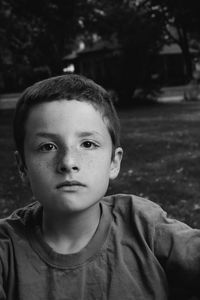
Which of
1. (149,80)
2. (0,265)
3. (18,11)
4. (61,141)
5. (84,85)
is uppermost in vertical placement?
(18,11)

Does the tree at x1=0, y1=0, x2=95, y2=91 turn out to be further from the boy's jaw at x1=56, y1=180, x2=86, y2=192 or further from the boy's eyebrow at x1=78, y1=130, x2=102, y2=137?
the boy's jaw at x1=56, y1=180, x2=86, y2=192

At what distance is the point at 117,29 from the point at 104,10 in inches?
90.7

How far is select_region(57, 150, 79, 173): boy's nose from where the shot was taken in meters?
1.81

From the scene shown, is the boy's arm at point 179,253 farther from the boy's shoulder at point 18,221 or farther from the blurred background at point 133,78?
the blurred background at point 133,78

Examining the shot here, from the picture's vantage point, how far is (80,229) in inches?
77.1

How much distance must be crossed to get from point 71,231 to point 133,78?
2685 centimetres

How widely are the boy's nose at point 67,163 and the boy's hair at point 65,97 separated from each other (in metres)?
0.22

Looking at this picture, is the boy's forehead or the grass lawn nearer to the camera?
the boy's forehead

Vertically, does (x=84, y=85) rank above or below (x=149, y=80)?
above

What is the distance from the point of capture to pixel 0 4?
2245 centimetres

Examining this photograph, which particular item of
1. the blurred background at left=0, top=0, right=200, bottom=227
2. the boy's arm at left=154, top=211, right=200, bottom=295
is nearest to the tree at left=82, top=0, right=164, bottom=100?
the blurred background at left=0, top=0, right=200, bottom=227

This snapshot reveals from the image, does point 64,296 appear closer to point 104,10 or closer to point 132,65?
point 132,65

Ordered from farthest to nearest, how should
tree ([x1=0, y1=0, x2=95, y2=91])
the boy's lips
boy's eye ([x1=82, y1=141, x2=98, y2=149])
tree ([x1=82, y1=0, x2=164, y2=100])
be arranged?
1. tree ([x1=82, y1=0, x2=164, y2=100])
2. tree ([x1=0, y1=0, x2=95, y2=91])
3. boy's eye ([x1=82, y1=141, x2=98, y2=149])
4. the boy's lips

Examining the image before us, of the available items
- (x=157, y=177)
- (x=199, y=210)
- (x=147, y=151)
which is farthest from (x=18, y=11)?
(x=199, y=210)
